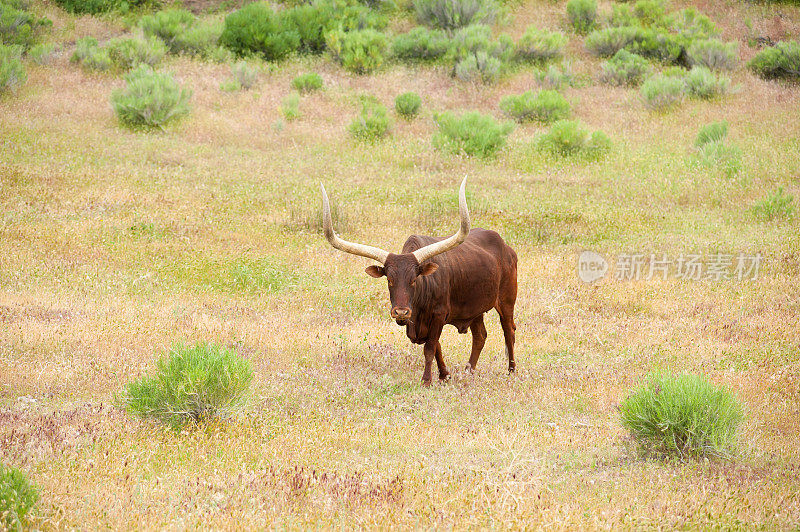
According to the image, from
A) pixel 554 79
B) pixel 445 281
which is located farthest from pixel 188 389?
pixel 554 79

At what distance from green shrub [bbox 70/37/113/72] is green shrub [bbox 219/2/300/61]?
4479mm

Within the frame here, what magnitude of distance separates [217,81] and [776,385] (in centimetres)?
1985

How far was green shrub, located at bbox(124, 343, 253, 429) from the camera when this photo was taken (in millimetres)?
6297

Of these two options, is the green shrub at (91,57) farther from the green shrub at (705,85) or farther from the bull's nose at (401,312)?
the bull's nose at (401,312)

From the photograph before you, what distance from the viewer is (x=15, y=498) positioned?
13.9 ft

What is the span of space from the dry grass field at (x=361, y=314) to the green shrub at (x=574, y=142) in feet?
1.80

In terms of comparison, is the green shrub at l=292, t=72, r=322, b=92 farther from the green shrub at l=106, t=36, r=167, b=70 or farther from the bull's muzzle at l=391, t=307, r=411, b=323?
the bull's muzzle at l=391, t=307, r=411, b=323

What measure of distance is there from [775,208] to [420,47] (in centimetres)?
1554

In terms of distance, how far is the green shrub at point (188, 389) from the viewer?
20.7ft

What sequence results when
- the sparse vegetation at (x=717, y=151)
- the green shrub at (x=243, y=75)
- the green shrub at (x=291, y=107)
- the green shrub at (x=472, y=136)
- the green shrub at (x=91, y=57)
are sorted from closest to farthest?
the sparse vegetation at (x=717, y=151) < the green shrub at (x=472, y=136) < the green shrub at (x=291, y=107) < the green shrub at (x=243, y=75) < the green shrub at (x=91, y=57)

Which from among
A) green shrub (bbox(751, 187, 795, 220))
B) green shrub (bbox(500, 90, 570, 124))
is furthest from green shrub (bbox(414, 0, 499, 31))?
green shrub (bbox(751, 187, 795, 220))

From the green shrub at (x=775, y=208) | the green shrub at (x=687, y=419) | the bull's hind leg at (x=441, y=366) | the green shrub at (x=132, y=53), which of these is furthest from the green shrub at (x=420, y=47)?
the green shrub at (x=687, y=419)

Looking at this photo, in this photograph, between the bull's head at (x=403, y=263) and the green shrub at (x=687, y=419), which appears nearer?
the green shrub at (x=687, y=419)

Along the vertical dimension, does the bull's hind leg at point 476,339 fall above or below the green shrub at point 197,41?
above
